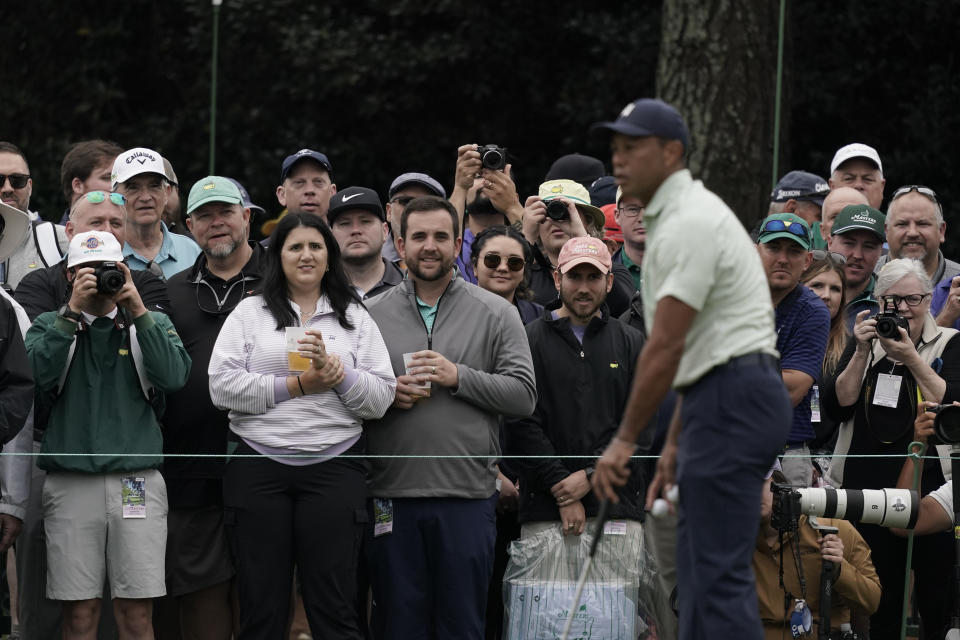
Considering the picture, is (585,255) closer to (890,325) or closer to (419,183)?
(890,325)

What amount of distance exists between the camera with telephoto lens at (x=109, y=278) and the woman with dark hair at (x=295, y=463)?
1.50 ft

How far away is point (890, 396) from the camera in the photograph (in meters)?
6.58

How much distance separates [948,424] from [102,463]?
3.32m

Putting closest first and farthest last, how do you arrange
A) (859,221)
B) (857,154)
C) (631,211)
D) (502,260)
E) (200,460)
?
(200,460), (502,260), (859,221), (631,211), (857,154)

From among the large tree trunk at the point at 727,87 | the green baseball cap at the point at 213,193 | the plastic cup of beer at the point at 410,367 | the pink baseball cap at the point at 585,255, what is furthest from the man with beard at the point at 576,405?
the large tree trunk at the point at 727,87

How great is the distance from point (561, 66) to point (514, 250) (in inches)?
326

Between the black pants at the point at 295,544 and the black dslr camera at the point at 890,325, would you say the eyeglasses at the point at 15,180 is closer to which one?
the black pants at the point at 295,544

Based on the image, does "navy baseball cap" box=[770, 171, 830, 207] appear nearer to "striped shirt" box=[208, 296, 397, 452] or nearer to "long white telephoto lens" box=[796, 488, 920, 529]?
"long white telephoto lens" box=[796, 488, 920, 529]

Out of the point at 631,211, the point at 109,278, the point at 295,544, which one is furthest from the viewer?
the point at 631,211

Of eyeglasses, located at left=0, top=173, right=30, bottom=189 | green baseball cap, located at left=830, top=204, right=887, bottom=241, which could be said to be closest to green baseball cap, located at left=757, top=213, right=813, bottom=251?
green baseball cap, located at left=830, top=204, right=887, bottom=241

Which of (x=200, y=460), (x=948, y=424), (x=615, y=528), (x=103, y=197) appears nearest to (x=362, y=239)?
(x=103, y=197)

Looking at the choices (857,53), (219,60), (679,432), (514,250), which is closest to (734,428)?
(679,432)

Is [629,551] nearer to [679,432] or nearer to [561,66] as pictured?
[679,432]

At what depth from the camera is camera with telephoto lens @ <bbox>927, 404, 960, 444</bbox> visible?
605cm
